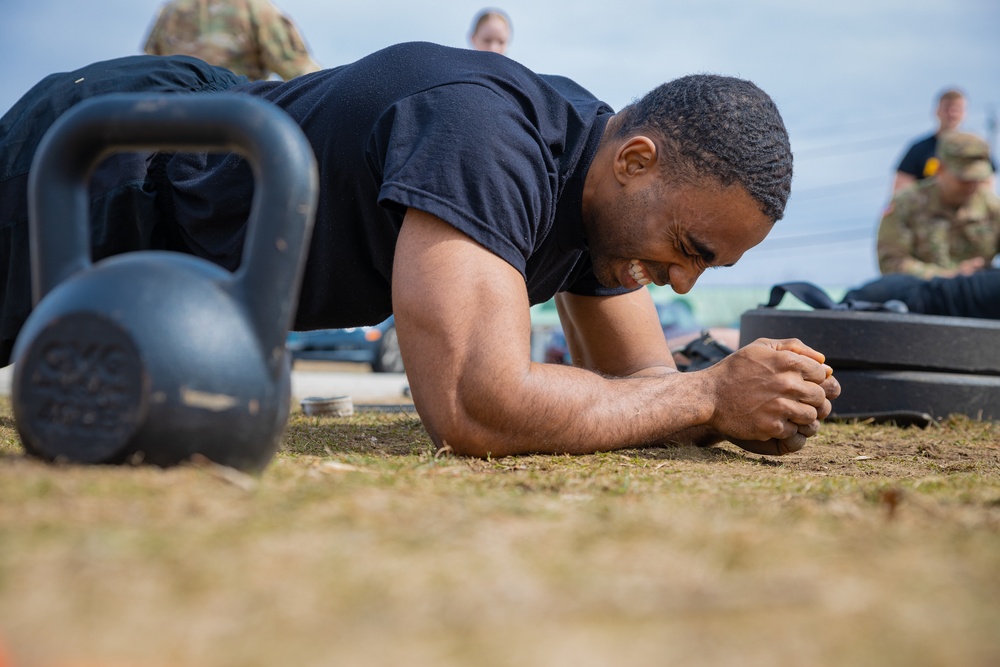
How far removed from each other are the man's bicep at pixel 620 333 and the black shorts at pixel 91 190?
1483 mm

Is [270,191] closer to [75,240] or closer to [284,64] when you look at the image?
[75,240]

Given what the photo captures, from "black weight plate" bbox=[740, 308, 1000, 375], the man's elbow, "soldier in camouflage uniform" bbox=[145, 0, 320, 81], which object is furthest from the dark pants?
"soldier in camouflage uniform" bbox=[145, 0, 320, 81]

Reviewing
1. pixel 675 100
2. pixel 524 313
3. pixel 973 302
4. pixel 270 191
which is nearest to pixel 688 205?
pixel 675 100

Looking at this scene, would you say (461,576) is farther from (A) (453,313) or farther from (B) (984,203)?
(B) (984,203)

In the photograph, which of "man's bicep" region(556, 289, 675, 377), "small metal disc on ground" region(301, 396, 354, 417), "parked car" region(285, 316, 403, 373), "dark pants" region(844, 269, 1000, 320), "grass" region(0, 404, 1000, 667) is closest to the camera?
"grass" region(0, 404, 1000, 667)

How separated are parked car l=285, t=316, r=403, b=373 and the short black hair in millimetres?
9063

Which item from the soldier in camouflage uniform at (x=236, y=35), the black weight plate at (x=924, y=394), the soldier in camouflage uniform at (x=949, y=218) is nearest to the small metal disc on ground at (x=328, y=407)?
the black weight plate at (x=924, y=394)

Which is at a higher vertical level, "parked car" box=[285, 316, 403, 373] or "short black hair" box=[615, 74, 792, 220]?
"short black hair" box=[615, 74, 792, 220]

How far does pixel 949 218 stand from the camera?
7.61 m

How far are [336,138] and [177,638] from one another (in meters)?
1.84

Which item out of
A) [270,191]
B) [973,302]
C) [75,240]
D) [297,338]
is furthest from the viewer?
[297,338]

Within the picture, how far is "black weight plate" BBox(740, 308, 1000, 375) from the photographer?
12.6ft

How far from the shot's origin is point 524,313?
85.7 inches

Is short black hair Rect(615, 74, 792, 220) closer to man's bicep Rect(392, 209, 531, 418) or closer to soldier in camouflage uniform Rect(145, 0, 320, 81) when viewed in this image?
man's bicep Rect(392, 209, 531, 418)
